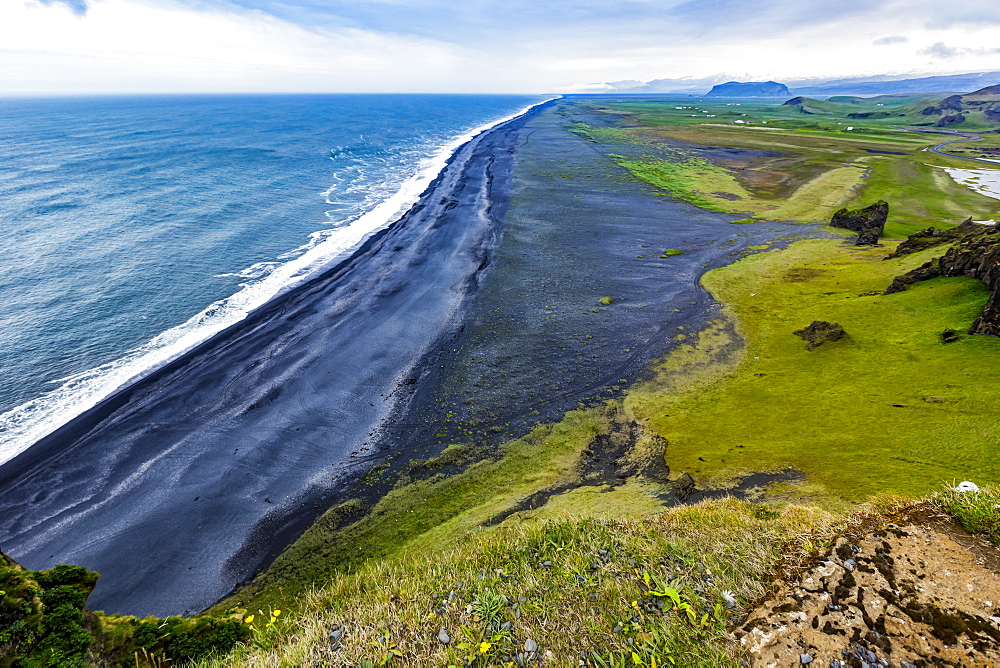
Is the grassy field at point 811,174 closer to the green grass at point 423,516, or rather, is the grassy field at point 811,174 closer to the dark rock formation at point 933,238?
the dark rock formation at point 933,238

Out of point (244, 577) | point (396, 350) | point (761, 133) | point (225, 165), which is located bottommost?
point (244, 577)

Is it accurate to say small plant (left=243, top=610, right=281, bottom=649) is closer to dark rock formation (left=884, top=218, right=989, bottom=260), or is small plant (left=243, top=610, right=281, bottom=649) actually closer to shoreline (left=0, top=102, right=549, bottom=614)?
shoreline (left=0, top=102, right=549, bottom=614)

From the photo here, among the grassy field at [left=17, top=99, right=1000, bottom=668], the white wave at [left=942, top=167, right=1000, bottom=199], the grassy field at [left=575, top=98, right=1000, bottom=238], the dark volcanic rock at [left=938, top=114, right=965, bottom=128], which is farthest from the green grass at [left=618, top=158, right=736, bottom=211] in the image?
the dark volcanic rock at [left=938, top=114, right=965, bottom=128]

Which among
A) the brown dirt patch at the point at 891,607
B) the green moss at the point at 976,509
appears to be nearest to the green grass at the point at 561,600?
the brown dirt patch at the point at 891,607

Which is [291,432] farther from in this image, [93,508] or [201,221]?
[201,221]

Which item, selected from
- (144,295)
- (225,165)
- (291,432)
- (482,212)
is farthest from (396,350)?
(225,165)

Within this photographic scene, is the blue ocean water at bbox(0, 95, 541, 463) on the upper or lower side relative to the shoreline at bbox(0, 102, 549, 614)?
upper

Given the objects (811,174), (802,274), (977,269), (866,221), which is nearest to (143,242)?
(802,274)
